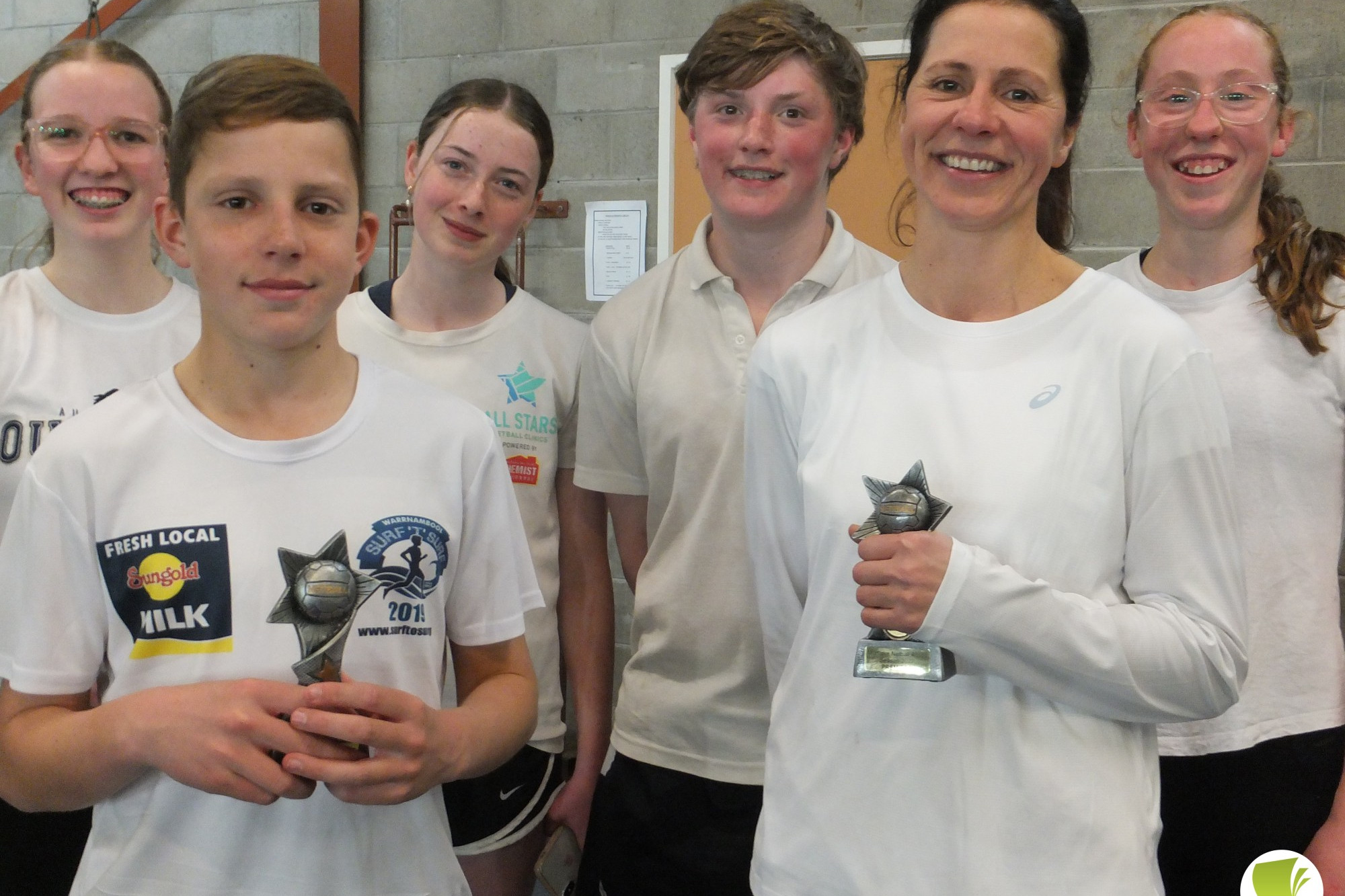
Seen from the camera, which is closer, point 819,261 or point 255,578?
point 255,578

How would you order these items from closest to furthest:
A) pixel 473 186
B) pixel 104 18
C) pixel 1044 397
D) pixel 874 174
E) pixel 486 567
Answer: pixel 1044 397 → pixel 486 567 → pixel 473 186 → pixel 874 174 → pixel 104 18

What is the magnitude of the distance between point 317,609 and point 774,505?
24.0 inches

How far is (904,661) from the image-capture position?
121 centimetres

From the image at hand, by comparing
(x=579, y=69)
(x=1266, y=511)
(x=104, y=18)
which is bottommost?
(x=1266, y=511)

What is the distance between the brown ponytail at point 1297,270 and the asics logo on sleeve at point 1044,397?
673mm

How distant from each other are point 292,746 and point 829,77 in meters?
1.35

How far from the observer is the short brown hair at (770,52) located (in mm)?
1819

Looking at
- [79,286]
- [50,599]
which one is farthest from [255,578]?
[79,286]

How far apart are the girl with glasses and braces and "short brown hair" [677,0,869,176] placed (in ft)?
3.07

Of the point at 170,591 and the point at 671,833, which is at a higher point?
the point at 170,591

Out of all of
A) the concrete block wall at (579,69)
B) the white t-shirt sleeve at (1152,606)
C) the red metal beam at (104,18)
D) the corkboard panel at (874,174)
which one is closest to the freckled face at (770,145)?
the white t-shirt sleeve at (1152,606)

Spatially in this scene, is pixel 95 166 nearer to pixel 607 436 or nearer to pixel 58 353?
pixel 58 353

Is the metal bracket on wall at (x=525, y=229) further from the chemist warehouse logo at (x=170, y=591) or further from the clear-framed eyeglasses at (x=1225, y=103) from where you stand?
the chemist warehouse logo at (x=170, y=591)
